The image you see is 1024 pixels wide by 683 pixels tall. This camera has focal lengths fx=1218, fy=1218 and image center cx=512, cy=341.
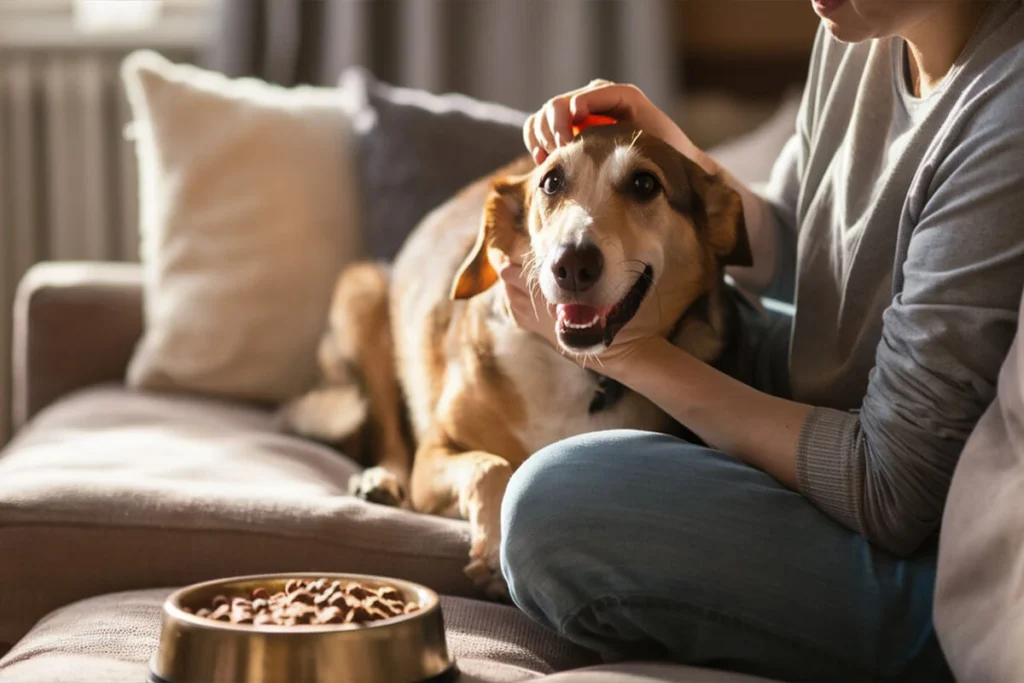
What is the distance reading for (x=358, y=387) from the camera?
2.32 meters

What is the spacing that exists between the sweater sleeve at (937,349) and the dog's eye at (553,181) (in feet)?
1.52

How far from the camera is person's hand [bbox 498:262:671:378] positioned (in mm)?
1470

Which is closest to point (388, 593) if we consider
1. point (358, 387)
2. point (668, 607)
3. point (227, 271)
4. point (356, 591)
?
point (356, 591)

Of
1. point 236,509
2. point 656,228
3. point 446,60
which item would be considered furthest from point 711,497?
point 446,60

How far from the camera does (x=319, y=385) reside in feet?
7.89

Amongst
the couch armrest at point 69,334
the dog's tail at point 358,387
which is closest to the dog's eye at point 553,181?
the dog's tail at point 358,387

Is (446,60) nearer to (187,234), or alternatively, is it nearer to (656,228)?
(187,234)

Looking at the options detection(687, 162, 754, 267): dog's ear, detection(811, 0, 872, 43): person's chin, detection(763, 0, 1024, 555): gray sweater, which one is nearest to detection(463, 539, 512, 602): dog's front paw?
detection(763, 0, 1024, 555): gray sweater

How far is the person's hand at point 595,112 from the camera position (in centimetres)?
158

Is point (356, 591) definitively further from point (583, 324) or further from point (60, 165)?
point (60, 165)

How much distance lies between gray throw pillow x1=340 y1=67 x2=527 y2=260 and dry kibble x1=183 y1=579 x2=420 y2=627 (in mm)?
1312

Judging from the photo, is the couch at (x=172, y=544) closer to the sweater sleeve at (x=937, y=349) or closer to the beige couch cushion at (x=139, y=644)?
the beige couch cushion at (x=139, y=644)

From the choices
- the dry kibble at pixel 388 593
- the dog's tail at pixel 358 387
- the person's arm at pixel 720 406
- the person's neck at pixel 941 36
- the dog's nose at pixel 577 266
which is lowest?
the dog's tail at pixel 358 387

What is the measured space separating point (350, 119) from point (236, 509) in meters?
1.25
